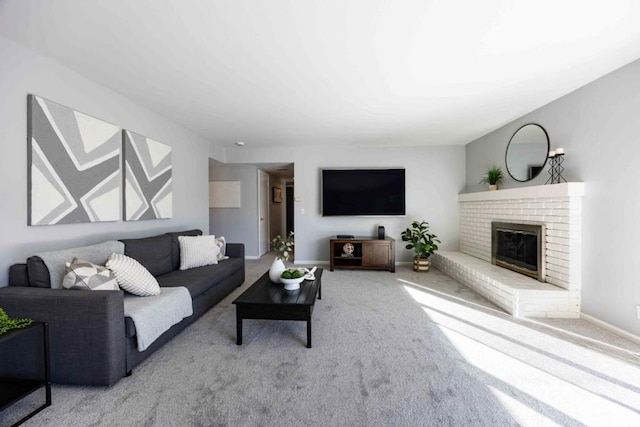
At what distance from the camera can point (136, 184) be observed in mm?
3027

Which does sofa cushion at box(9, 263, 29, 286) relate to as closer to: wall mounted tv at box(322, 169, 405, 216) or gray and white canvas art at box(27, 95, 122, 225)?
gray and white canvas art at box(27, 95, 122, 225)

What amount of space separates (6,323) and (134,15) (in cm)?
183

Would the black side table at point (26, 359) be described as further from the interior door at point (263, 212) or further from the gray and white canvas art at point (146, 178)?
the interior door at point (263, 212)

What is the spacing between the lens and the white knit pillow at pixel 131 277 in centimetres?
208

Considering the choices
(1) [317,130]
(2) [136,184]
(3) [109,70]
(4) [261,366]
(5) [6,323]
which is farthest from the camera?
(1) [317,130]

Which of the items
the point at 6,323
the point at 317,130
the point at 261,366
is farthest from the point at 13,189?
the point at 317,130

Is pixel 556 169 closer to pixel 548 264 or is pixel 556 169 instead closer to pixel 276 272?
pixel 548 264

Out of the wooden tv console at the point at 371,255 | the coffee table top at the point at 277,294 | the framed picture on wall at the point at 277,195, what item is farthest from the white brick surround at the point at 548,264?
the framed picture on wall at the point at 277,195

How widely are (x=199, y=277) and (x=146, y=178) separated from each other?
1397 mm

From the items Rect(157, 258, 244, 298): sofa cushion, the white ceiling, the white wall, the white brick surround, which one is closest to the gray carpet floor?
the white brick surround

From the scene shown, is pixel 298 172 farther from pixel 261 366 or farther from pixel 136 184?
pixel 261 366

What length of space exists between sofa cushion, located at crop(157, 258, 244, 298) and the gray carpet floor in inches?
13.1

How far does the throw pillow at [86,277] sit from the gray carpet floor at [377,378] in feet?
1.94

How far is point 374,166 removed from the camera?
5145 millimetres
